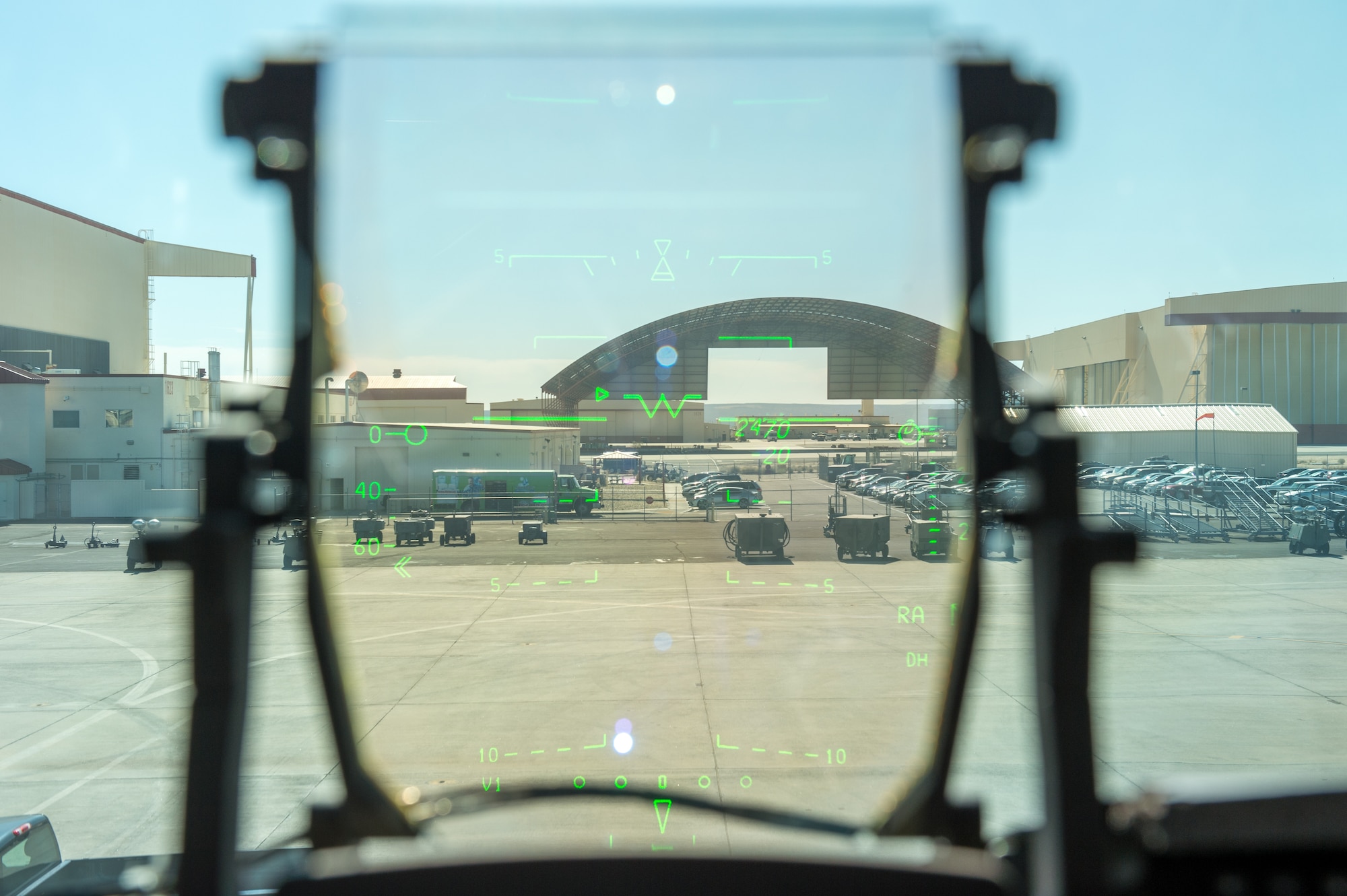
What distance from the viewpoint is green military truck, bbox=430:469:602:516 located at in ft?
12.0

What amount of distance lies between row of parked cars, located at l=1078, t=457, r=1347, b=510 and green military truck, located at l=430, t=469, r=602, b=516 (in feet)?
37.7

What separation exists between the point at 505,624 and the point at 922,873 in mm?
7674

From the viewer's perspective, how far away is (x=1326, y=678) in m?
6.85

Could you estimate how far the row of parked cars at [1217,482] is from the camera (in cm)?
2047

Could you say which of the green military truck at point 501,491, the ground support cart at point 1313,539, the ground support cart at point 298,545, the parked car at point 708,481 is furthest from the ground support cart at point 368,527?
the parked car at point 708,481

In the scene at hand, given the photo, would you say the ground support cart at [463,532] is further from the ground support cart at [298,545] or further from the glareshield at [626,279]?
the ground support cart at [298,545]

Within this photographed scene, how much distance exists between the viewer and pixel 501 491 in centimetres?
692

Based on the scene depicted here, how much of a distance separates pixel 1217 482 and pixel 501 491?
20882 mm

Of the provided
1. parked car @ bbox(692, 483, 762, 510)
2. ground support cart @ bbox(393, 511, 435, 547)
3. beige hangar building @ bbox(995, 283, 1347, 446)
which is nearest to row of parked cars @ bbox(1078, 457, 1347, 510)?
beige hangar building @ bbox(995, 283, 1347, 446)

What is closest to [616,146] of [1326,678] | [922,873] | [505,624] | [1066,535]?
[1066,535]

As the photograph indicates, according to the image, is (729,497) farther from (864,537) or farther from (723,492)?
(864,537)

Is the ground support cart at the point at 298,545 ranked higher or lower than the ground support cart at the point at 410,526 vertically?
higher

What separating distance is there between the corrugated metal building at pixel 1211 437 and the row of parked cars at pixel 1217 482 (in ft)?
1.85

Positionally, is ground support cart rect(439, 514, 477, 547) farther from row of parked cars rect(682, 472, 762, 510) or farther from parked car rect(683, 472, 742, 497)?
parked car rect(683, 472, 742, 497)
